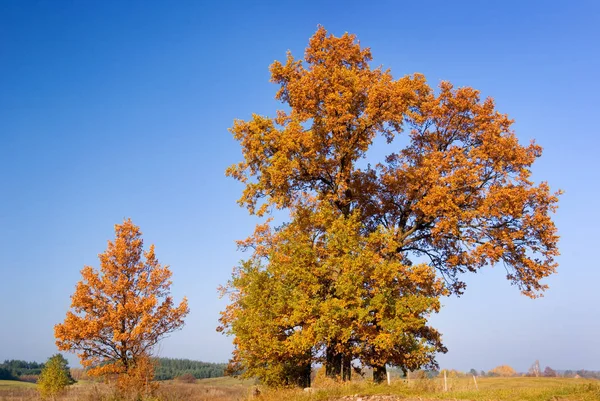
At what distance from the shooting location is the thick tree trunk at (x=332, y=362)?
19.9 meters

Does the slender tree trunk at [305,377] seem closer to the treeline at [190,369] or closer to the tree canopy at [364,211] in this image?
the tree canopy at [364,211]

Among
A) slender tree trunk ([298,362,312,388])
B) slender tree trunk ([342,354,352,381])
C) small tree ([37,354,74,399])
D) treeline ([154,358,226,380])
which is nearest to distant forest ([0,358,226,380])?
treeline ([154,358,226,380])

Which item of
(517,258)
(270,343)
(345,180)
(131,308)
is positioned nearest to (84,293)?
(131,308)

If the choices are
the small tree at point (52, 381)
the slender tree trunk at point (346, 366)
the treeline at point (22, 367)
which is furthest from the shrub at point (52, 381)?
the treeline at point (22, 367)

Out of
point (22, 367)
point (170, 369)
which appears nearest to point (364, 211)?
point (170, 369)

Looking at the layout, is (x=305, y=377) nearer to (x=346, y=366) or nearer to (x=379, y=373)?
(x=346, y=366)

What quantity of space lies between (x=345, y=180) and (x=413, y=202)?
124 inches

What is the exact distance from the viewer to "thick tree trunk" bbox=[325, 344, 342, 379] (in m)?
19.9

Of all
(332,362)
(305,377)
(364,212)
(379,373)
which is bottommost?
(305,377)

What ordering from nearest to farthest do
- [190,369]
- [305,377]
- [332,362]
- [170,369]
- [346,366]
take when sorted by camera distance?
1. [332,362]
2. [346,366]
3. [305,377]
4. [170,369]
5. [190,369]

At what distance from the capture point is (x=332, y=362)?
2017 cm

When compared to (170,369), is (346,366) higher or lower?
higher

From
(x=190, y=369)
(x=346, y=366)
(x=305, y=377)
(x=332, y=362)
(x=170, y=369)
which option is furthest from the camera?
(x=190, y=369)

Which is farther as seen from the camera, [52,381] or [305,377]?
[52,381]
